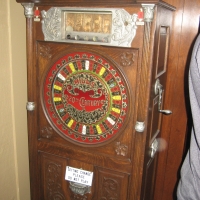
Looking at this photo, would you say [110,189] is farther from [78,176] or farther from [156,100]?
[156,100]

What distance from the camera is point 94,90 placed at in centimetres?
132

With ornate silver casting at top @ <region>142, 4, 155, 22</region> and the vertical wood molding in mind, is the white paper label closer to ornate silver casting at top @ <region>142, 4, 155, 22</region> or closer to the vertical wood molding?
the vertical wood molding

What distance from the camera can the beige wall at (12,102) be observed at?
4.62 ft

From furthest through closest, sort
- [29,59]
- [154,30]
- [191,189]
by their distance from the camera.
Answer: [29,59], [154,30], [191,189]

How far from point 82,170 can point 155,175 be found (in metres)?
0.65

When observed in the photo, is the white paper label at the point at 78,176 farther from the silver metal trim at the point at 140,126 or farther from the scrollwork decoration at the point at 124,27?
the scrollwork decoration at the point at 124,27

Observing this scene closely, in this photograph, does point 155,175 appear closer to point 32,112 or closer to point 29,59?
point 32,112

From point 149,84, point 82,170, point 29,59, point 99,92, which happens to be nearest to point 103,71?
point 99,92

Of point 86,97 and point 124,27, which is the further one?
point 86,97

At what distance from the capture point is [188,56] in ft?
5.26

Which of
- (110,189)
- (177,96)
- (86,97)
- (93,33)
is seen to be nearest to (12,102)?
(86,97)

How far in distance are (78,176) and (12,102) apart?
58 cm

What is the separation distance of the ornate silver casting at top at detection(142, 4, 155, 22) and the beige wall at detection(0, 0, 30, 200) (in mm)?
749

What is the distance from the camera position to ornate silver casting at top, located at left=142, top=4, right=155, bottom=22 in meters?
1.10
